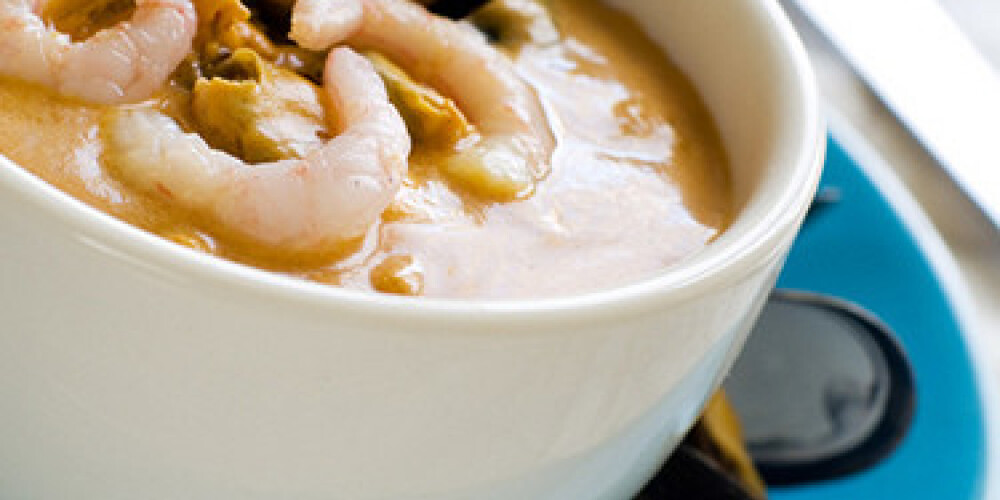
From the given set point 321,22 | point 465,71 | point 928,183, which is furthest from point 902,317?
point 321,22

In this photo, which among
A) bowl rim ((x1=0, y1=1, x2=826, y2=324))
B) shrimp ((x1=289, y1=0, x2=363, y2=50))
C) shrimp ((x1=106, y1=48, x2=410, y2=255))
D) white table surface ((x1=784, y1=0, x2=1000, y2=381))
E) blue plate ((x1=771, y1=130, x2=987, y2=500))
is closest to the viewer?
bowl rim ((x1=0, y1=1, x2=826, y2=324))

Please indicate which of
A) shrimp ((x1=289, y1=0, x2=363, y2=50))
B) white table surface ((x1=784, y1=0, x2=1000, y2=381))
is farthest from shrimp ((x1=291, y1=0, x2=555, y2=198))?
white table surface ((x1=784, y1=0, x2=1000, y2=381))

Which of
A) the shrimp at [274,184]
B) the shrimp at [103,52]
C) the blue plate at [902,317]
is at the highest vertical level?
the shrimp at [103,52]

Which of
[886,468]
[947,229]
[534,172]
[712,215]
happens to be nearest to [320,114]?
[534,172]

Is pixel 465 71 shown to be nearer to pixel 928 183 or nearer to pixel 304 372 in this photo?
pixel 304 372

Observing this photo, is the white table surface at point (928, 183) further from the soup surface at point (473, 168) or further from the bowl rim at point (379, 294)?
the bowl rim at point (379, 294)

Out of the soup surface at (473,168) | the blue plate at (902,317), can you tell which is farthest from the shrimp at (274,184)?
the blue plate at (902,317)

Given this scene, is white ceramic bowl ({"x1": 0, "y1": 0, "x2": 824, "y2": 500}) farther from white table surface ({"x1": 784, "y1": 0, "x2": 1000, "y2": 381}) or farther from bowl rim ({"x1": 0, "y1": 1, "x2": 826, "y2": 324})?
white table surface ({"x1": 784, "y1": 0, "x2": 1000, "y2": 381})
